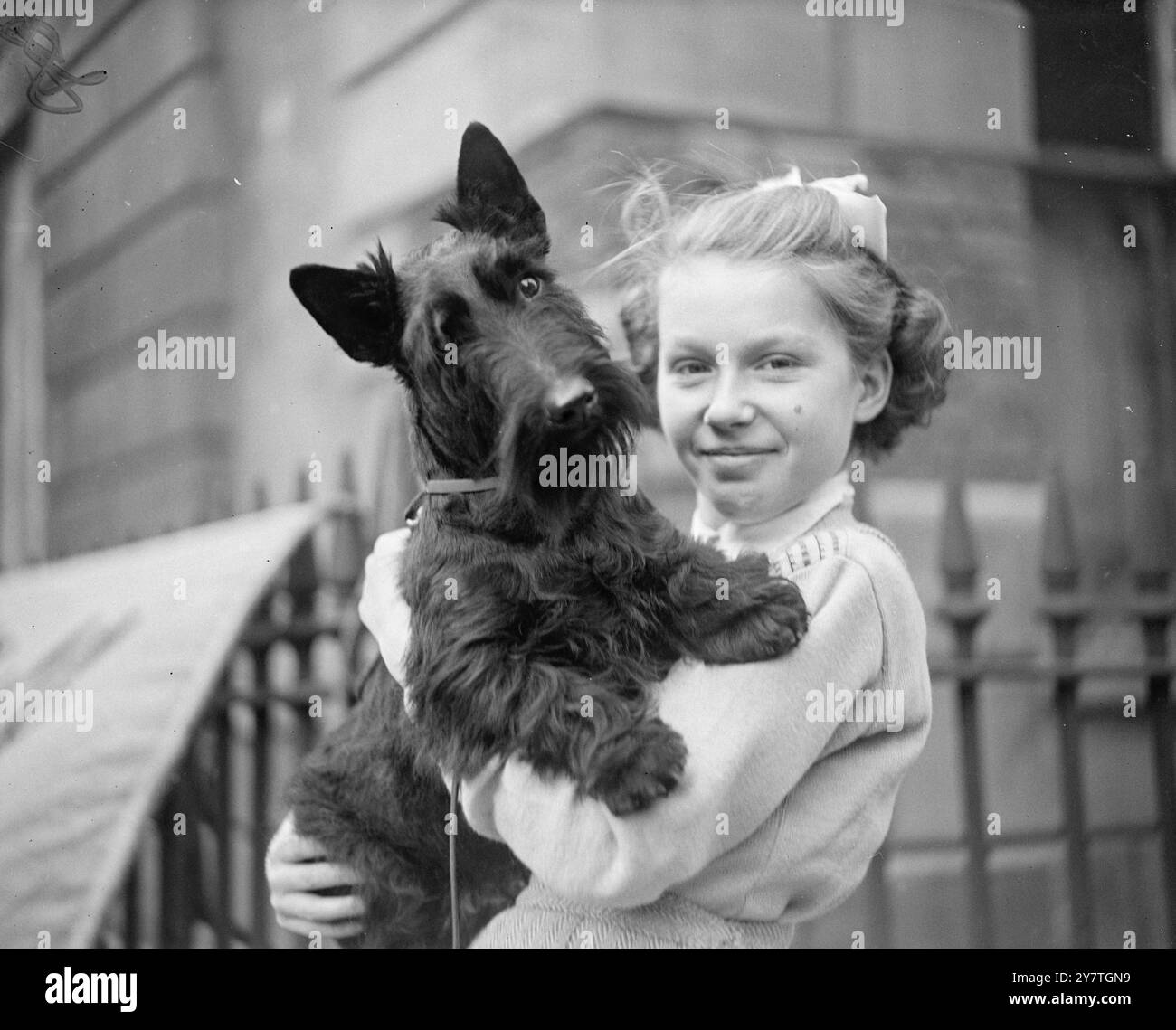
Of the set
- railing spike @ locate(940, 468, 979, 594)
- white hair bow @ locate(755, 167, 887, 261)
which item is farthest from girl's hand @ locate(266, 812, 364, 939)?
railing spike @ locate(940, 468, 979, 594)

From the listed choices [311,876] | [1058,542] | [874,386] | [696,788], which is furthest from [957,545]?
[311,876]

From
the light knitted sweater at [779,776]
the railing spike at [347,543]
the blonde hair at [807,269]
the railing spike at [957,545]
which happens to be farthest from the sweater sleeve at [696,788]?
the railing spike at [347,543]

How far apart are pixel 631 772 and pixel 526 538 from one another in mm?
345

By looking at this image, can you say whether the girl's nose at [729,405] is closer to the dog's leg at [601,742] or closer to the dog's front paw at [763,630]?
the dog's front paw at [763,630]

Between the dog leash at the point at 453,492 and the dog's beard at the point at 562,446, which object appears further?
the dog leash at the point at 453,492

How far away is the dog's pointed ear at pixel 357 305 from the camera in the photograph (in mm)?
1516

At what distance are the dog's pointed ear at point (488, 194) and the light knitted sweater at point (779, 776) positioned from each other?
24.3 inches

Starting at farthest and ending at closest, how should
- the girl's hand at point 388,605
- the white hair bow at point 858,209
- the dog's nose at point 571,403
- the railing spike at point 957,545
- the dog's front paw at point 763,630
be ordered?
the railing spike at point 957,545 → the white hair bow at point 858,209 → the girl's hand at point 388,605 → the dog's front paw at point 763,630 → the dog's nose at point 571,403

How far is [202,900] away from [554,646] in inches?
69.3

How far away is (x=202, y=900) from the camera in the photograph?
9.24 feet

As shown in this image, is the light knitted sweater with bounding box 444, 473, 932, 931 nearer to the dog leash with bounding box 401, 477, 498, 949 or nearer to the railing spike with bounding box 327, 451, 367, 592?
the dog leash with bounding box 401, 477, 498, 949

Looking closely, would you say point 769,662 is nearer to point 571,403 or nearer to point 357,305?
point 571,403
